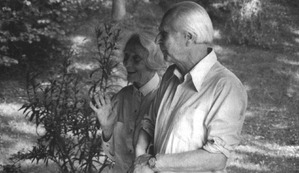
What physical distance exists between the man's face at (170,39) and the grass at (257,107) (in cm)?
348

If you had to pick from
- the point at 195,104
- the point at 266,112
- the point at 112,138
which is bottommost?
the point at 266,112

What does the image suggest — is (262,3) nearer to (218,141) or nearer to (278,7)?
(278,7)

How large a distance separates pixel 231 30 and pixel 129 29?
2584 mm

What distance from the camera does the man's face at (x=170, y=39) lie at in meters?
1.81

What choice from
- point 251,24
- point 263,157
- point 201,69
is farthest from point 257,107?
point 201,69

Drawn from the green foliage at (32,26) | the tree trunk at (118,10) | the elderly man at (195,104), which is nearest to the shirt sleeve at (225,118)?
the elderly man at (195,104)

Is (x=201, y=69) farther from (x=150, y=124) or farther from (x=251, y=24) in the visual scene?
(x=251, y=24)

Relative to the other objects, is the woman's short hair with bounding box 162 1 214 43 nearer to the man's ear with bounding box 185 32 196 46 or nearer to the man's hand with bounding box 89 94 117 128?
the man's ear with bounding box 185 32 196 46

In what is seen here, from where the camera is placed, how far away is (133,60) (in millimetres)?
2393

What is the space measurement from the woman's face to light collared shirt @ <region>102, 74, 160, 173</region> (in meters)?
0.07

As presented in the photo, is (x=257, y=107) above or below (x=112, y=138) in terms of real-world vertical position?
below

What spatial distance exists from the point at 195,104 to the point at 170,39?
287 mm

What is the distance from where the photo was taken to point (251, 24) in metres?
10.2

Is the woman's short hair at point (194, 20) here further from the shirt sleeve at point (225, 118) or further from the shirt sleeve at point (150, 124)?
the shirt sleeve at point (150, 124)
